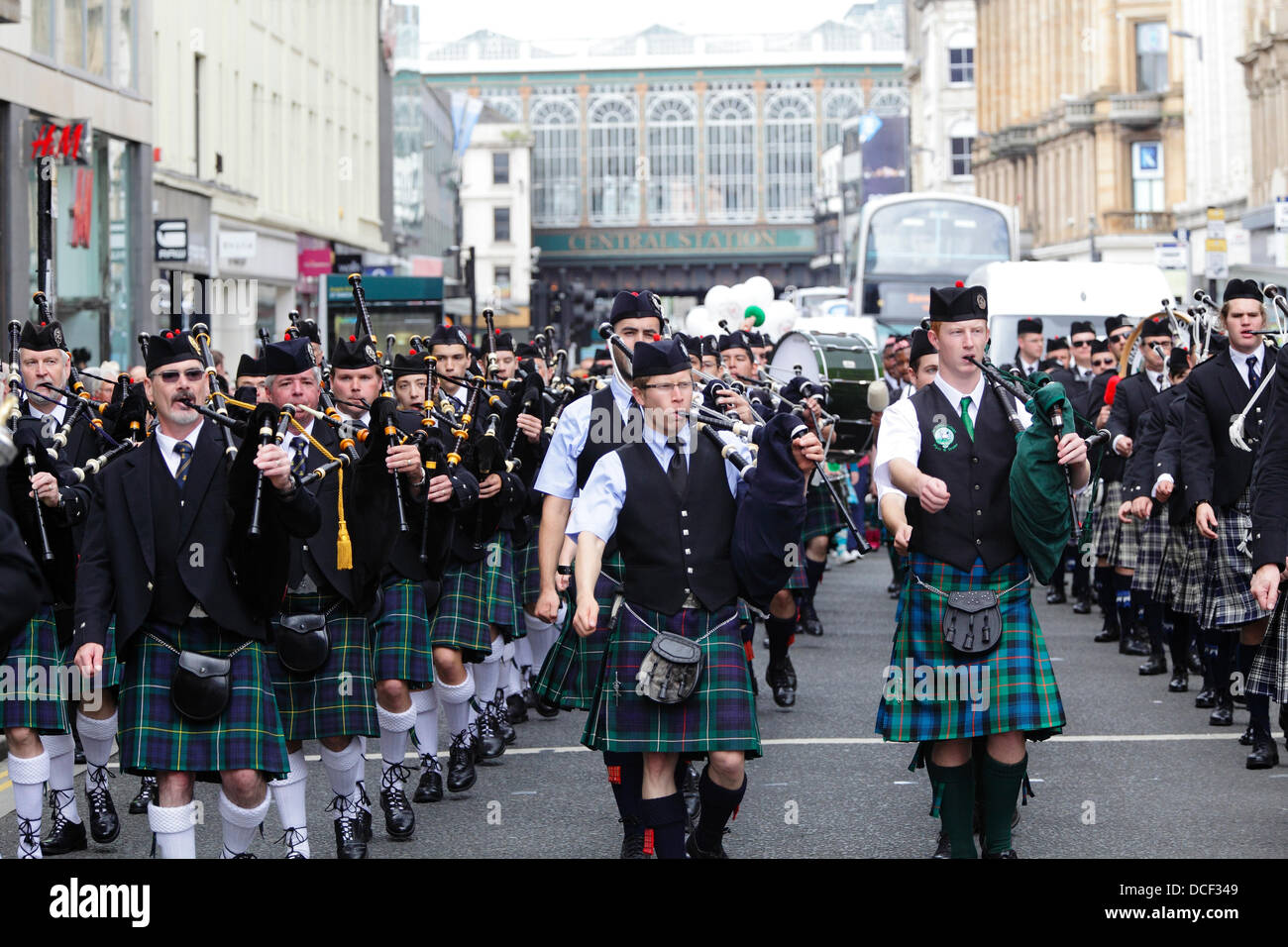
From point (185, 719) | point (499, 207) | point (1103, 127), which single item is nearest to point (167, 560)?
point (185, 719)

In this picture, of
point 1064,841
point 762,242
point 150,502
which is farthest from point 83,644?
point 762,242

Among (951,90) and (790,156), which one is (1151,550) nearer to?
(951,90)

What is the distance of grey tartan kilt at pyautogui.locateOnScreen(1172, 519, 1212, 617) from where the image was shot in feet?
34.0

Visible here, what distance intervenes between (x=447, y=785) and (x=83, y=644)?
2938 mm

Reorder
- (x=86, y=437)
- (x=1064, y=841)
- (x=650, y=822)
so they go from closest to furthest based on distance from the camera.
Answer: (x=650, y=822) < (x=1064, y=841) < (x=86, y=437)

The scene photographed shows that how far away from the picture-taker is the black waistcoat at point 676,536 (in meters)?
6.46

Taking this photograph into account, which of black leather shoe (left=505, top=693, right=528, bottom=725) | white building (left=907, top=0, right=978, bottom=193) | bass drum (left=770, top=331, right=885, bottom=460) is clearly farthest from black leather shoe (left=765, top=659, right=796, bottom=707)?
white building (left=907, top=0, right=978, bottom=193)

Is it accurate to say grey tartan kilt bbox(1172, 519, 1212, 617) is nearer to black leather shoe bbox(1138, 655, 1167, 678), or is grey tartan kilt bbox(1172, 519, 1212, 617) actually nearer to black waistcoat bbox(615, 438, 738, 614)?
black leather shoe bbox(1138, 655, 1167, 678)

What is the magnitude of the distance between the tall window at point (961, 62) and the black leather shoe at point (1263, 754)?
3207 inches

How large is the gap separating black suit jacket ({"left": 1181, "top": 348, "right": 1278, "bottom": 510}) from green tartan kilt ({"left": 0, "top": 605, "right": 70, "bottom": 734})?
4814 millimetres

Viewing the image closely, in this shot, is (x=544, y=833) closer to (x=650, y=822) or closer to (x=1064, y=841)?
(x=650, y=822)

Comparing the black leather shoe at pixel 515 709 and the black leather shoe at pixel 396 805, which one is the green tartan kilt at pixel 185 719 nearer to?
the black leather shoe at pixel 396 805

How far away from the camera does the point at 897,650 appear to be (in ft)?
22.0

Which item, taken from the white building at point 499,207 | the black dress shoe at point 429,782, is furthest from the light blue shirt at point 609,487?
the white building at point 499,207
